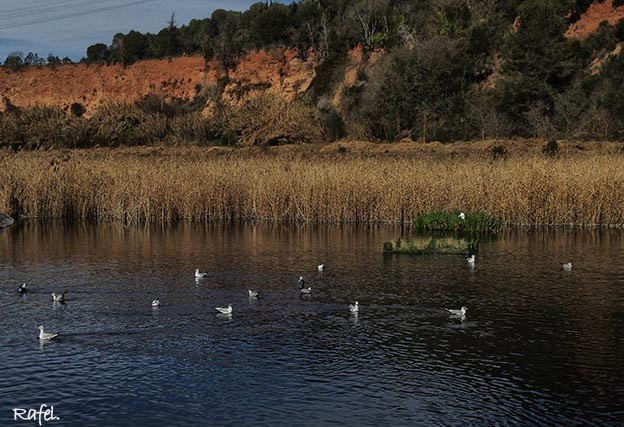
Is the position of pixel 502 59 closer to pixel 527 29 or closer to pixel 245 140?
pixel 527 29

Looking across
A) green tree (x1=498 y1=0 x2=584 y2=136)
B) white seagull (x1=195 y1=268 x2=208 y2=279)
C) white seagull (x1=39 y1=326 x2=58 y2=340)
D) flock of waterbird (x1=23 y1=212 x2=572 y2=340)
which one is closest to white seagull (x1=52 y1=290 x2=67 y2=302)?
flock of waterbird (x1=23 y1=212 x2=572 y2=340)

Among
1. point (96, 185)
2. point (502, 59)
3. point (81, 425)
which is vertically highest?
point (502, 59)

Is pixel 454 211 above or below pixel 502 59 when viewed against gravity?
below

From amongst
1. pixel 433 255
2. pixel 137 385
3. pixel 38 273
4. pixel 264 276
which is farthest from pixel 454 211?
pixel 137 385

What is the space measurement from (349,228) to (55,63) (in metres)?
87.9

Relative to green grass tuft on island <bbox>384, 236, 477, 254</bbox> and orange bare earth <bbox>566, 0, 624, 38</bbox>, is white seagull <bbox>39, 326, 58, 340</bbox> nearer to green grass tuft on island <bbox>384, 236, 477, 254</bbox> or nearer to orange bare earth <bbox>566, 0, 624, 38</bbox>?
green grass tuft on island <bbox>384, 236, 477, 254</bbox>

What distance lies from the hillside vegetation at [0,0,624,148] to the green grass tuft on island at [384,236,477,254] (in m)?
31.2

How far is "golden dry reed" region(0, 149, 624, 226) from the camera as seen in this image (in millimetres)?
31016

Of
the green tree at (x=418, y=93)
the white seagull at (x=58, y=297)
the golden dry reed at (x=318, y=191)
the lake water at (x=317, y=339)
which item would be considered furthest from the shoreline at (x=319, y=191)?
the green tree at (x=418, y=93)

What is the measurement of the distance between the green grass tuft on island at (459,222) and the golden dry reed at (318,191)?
1447mm

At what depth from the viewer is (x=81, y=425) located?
1048 cm

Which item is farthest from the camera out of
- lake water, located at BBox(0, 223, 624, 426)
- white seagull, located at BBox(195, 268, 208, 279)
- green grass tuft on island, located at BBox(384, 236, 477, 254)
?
green grass tuft on island, located at BBox(384, 236, 477, 254)

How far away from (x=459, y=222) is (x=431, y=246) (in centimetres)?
510

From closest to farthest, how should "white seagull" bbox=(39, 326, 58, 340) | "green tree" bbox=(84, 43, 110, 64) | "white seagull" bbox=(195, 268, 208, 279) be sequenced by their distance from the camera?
1. "white seagull" bbox=(39, 326, 58, 340)
2. "white seagull" bbox=(195, 268, 208, 279)
3. "green tree" bbox=(84, 43, 110, 64)
